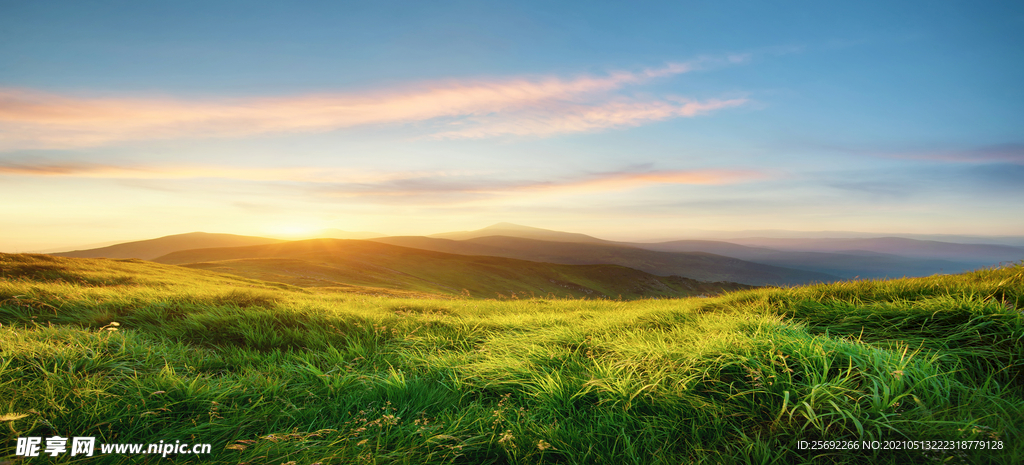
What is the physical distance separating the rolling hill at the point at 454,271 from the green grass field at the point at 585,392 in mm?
48353

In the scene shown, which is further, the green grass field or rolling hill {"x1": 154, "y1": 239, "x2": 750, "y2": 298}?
rolling hill {"x1": 154, "y1": 239, "x2": 750, "y2": 298}

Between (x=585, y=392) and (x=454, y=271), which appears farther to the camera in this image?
(x=454, y=271)

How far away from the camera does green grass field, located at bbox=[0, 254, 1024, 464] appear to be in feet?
10.1

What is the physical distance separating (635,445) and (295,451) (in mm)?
2619

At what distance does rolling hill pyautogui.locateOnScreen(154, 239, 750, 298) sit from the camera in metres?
63.1

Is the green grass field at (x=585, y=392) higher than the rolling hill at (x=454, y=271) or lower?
higher

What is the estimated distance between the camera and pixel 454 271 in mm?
85188

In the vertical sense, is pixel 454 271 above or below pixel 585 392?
below

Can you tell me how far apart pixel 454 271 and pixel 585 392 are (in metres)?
82.6

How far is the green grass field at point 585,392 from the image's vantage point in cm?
308

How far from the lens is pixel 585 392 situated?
12.6 ft

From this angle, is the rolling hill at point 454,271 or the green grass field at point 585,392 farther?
the rolling hill at point 454,271

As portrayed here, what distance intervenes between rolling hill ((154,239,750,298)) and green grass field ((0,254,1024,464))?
159 ft

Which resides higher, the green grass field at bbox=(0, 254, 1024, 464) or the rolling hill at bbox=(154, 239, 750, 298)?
the green grass field at bbox=(0, 254, 1024, 464)
